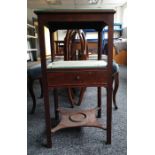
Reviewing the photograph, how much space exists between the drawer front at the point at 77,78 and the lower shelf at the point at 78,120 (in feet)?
0.98

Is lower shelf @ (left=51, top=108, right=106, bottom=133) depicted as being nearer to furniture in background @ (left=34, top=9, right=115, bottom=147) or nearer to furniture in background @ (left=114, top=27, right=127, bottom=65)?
furniture in background @ (left=34, top=9, right=115, bottom=147)

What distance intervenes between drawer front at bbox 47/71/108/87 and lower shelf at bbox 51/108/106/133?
30 centimetres

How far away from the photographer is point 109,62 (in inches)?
37.3

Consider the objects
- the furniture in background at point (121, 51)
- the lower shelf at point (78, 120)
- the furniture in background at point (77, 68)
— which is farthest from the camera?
the furniture in background at point (121, 51)

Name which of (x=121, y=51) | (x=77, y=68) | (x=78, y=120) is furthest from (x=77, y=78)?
(x=121, y=51)

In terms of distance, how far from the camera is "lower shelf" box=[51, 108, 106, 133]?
3.60ft

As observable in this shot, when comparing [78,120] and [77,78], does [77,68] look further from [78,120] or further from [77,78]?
[78,120]

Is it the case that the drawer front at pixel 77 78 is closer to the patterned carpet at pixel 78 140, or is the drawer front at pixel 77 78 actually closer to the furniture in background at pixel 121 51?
the patterned carpet at pixel 78 140

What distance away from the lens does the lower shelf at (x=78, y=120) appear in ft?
3.60

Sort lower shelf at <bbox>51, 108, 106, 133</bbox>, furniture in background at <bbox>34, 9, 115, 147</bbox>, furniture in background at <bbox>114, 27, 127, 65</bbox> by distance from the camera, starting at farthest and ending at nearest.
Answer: furniture in background at <bbox>114, 27, 127, 65</bbox>
lower shelf at <bbox>51, 108, 106, 133</bbox>
furniture in background at <bbox>34, 9, 115, 147</bbox>

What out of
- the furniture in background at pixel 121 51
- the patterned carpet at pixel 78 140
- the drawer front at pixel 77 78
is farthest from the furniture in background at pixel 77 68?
the furniture in background at pixel 121 51

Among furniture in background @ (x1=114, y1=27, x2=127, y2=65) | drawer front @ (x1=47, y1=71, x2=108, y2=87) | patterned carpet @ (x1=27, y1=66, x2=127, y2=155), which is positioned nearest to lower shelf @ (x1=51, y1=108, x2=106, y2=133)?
patterned carpet @ (x1=27, y1=66, x2=127, y2=155)
